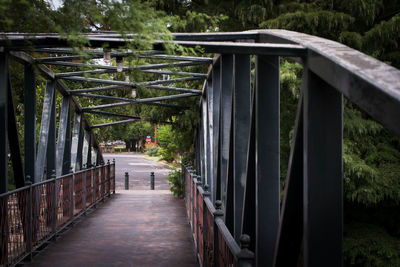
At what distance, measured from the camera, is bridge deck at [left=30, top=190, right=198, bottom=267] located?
7.39 metres

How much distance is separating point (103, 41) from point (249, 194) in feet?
7.29

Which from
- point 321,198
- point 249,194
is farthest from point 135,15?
point 249,194

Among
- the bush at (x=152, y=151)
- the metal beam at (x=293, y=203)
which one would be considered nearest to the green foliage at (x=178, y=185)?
the metal beam at (x=293, y=203)

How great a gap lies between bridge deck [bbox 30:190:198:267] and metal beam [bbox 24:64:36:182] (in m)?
A: 1.51

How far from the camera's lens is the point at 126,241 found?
8789mm

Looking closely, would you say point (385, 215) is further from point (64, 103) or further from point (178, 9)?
point (64, 103)

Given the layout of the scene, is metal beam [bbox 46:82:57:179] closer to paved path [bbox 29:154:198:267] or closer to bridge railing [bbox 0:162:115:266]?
bridge railing [bbox 0:162:115:266]

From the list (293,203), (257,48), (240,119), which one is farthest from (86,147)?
(293,203)

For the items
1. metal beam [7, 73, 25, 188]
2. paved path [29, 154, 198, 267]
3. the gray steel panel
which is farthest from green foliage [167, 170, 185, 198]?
metal beam [7, 73, 25, 188]

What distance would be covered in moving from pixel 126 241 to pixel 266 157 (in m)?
4.87

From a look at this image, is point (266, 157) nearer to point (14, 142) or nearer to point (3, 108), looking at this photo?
point (3, 108)

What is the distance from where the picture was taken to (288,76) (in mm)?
8961

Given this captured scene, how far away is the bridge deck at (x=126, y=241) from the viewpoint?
7.39 m

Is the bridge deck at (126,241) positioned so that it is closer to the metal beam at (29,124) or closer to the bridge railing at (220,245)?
the bridge railing at (220,245)
